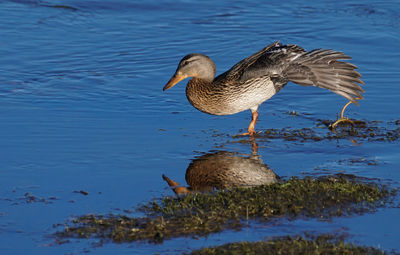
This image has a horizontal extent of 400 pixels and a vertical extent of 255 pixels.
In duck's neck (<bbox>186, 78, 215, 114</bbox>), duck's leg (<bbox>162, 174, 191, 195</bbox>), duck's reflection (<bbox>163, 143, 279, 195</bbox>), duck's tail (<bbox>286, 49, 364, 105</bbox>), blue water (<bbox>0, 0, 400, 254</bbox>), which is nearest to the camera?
blue water (<bbox>0, 0, 400, 254</bbox>)

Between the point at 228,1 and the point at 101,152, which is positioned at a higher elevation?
the point at 228,1

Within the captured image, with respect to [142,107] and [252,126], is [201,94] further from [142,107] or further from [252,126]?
[142,107]

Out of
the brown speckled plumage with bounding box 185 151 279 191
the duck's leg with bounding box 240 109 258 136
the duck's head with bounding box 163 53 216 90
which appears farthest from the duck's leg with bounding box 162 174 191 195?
the duck's head with bounding box 163 53 216 90

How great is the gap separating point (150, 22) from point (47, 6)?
7.03ft

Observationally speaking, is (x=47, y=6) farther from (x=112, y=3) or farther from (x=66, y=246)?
(x=66, y=246)

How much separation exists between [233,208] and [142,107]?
3.48 metres

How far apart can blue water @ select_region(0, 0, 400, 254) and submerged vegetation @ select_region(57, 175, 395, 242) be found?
0.46ft

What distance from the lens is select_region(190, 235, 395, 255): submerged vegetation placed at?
15.7 ft

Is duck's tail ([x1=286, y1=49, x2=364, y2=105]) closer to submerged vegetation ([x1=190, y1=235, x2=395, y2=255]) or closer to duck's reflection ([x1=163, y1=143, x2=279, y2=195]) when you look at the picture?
duck's reflection ([x1=163, y1=143, x2=279, y2=195])

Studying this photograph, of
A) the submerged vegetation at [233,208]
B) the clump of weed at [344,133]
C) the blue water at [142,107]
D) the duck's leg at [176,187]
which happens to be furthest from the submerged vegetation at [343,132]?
the duck's leg at [176,187]

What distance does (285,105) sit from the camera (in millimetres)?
8875

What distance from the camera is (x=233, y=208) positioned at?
5.54 m

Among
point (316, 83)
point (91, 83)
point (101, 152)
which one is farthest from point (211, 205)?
point (91, 83)

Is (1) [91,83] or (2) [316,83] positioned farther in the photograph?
(1) [91,83]
